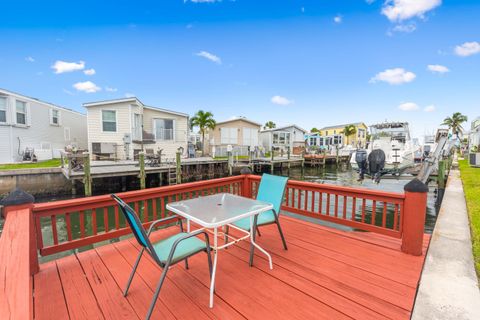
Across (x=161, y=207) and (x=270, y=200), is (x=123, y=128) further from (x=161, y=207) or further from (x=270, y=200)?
(x=270, y=200)

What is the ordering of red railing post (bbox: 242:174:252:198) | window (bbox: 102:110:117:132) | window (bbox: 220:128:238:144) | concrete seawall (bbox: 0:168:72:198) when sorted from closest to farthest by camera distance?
red railing post (bbox: 242:174:252:198), concrete seawall (bbox: 0:168:72:198), window (bbox: 102:110:117:132), window (bbox: 220:128:238:144)

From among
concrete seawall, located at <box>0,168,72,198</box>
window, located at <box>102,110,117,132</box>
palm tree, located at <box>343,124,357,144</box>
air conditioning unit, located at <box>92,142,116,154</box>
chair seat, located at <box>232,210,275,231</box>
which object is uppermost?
palm tree, located at <box>343,124,357,144</box>

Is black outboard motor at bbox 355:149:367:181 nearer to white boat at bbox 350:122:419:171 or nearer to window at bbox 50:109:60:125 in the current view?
white boat at bbox 350:122:419:171

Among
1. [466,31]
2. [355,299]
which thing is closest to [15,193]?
[355,299]

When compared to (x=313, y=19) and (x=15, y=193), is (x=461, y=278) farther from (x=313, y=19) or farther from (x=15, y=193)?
(x=313, y=19)

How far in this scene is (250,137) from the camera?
23156 millimetres

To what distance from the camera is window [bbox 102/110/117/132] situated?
550 inches

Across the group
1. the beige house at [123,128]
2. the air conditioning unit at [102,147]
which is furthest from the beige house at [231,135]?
the air conditioning unit at [102,147]

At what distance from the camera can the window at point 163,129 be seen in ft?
52.9

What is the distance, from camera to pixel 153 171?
1120cm

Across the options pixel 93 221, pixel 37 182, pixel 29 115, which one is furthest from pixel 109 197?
pixel 29 115

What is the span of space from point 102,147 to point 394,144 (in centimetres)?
1677

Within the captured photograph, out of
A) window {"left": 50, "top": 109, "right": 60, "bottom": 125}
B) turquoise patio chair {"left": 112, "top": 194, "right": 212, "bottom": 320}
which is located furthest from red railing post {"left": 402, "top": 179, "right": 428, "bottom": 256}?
window {"left": 50, "top": 109, "right": 60, "bottom": 125}

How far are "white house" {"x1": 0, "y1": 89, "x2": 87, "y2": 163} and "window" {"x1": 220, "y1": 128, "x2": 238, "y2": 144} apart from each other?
12.4 meters
